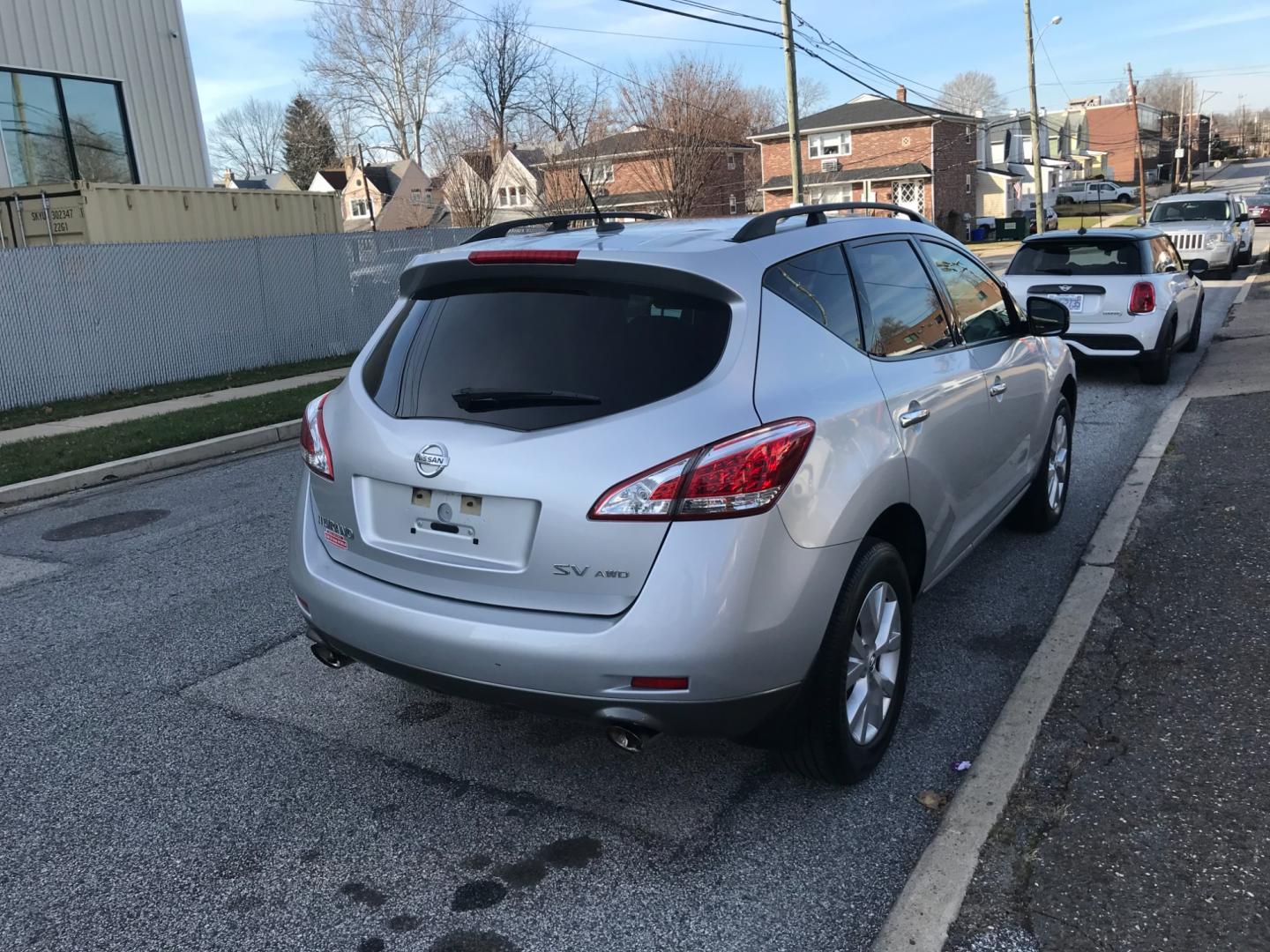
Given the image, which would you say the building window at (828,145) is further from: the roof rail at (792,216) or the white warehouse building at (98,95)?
the roof rail at (792,216)

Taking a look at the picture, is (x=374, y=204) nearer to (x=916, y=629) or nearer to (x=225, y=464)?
(x=225, y=464)

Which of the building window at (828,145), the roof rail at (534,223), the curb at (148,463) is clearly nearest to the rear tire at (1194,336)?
the curb at (148,463)

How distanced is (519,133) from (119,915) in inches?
1784

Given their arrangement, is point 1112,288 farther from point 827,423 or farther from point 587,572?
point 587,572

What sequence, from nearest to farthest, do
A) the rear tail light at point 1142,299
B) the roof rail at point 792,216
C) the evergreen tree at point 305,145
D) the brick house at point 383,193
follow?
the roof rail at point 792,216 < the rear tail light at point 1142,299 < the brick house at point 383,193 < the evergreen tree at point 305,145

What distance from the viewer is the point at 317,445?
11.4 ft

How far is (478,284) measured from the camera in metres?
3.35

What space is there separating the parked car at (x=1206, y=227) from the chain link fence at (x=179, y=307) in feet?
54.5

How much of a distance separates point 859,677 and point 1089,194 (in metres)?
79.1

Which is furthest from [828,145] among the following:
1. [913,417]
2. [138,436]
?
[913,417]

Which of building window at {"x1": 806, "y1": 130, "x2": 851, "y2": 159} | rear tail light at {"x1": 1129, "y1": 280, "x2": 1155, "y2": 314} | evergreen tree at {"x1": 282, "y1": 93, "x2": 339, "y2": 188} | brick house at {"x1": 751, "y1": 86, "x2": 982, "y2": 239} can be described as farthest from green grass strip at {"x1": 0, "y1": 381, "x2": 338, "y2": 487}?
evergreen tree at {"x1": 282, "y1": 93, "x2": 339, "y2": 188}

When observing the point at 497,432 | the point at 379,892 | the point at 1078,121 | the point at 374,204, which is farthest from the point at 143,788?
the point at 1078,121

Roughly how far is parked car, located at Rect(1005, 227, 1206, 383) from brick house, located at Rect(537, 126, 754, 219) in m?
26.6

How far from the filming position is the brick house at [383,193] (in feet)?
189
